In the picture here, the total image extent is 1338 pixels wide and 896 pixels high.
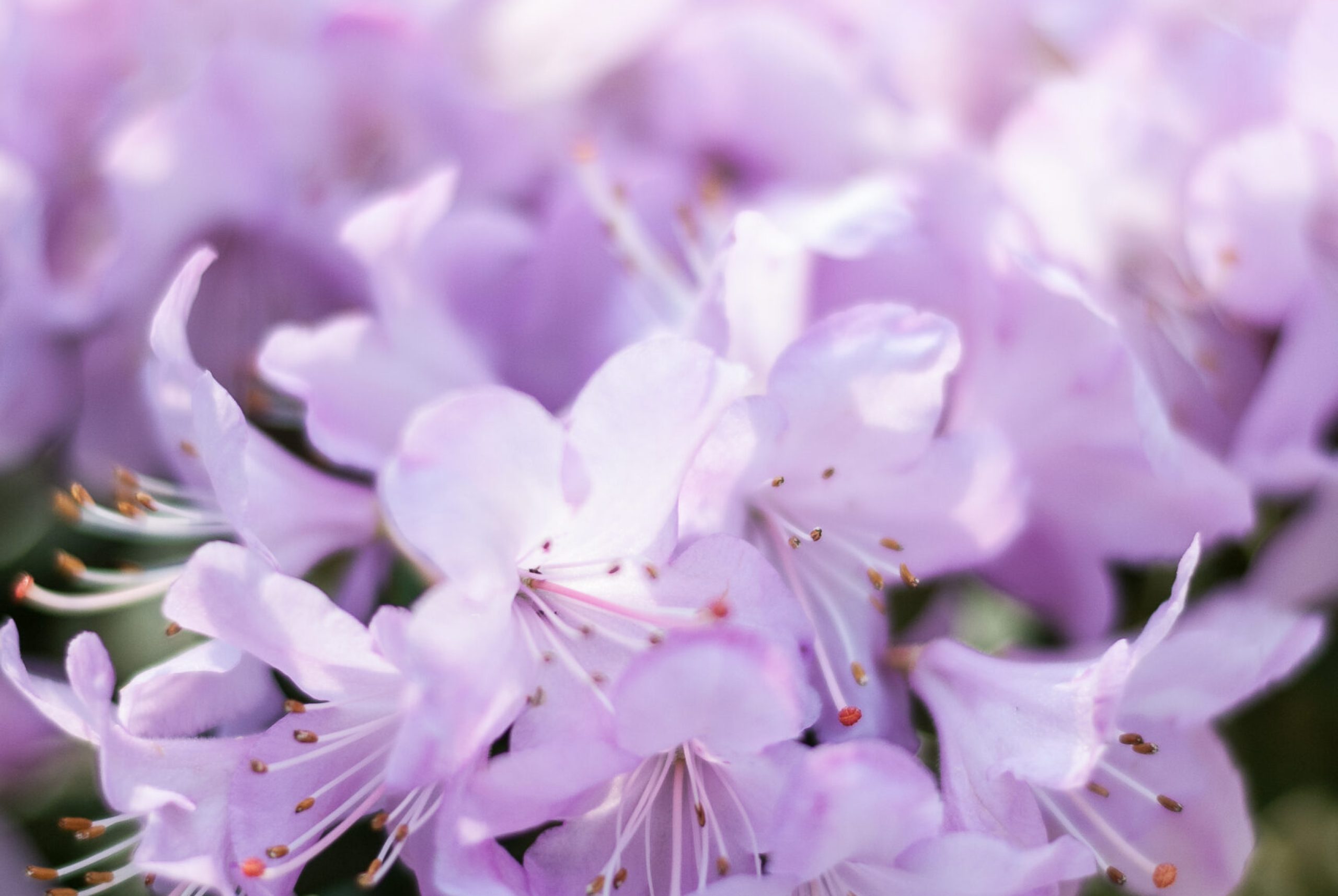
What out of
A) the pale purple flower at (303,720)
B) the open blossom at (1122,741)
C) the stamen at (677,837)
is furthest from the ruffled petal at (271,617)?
the open blossom at (1122,741)

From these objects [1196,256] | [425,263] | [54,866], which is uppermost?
[425,263]

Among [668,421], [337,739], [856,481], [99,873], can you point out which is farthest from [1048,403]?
[99,873]

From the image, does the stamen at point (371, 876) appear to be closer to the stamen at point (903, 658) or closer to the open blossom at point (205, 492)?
the open blossom at point (205, 492)

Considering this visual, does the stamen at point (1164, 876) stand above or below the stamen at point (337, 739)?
below

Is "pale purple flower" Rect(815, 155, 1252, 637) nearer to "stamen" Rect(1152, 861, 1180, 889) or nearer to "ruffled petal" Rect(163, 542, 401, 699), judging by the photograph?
"stamen" Rect(1152, 861, 1180, 889)

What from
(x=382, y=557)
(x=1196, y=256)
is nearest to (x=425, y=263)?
(x=382, y=557)

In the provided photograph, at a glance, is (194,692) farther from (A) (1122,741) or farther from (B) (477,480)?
(A) (1122,741)

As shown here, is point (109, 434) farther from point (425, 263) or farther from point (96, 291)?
point (425, 263)
